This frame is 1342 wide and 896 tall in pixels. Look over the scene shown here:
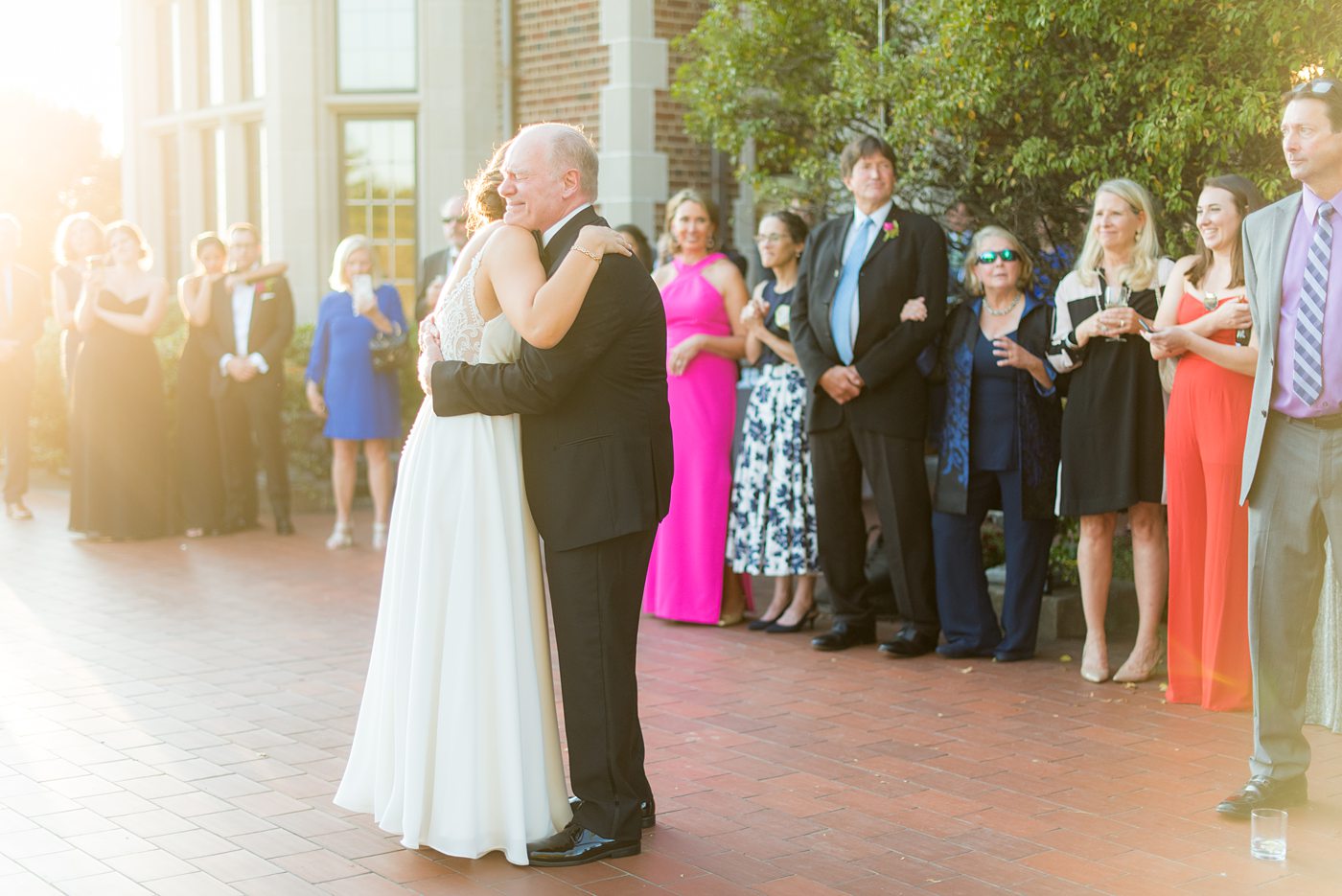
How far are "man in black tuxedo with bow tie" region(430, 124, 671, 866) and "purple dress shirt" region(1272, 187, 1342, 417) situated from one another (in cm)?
206

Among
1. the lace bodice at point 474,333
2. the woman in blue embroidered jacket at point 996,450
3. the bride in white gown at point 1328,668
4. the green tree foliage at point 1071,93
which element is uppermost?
the green tree foliage at point 1071,93

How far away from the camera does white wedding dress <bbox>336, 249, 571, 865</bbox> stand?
14.7ft

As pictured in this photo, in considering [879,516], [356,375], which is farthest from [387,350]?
[879,516]

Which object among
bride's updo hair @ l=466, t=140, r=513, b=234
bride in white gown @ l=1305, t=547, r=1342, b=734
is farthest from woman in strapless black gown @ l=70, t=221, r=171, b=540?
bride in white gown @ l=1305, t=547, r=1342, b=734

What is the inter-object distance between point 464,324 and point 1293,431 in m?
2.72

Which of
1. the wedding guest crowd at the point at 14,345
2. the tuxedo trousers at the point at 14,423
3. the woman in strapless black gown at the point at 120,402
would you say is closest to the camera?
the woman in strapless black gown at the point at 120,402

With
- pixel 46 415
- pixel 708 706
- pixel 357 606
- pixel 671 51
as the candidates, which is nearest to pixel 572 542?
pixel 708 706

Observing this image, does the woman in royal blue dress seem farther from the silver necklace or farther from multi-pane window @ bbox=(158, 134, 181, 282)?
multi-pane window @ bbox=(158, 134, 181, 282)

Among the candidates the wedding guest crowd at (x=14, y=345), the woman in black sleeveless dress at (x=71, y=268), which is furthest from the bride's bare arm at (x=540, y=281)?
the wedding guest crowd at (x=14, y=345)

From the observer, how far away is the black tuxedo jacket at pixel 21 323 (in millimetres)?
11875

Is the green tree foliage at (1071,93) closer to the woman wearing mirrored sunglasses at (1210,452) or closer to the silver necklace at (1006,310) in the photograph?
the silver necklace at (1006,310)

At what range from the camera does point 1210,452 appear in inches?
245

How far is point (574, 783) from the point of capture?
4668 mm

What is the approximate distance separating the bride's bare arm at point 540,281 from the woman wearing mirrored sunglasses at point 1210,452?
2760 millimetres
